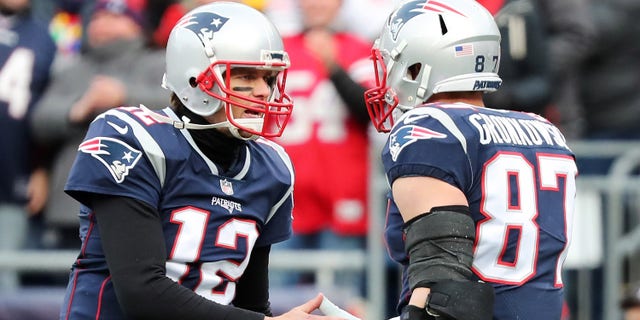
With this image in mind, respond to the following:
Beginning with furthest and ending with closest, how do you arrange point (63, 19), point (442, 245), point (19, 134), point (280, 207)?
1. point (63, 19)
2. point (19, 134)
3. point (280, 207)
4. point (442, 245)

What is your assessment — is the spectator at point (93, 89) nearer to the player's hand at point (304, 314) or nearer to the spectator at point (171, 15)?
the spectator at point (171, 15)

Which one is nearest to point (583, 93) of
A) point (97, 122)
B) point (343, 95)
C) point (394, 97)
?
point (343, 95)

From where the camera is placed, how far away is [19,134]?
25.3 feet

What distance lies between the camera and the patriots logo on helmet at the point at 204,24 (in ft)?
14.5

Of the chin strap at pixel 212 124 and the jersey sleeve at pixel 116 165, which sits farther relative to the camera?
the chin strap at pixel 212 124

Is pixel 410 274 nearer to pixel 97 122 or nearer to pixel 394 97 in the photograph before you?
pixel 394 97

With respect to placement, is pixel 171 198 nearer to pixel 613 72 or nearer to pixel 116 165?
pixel 116 165

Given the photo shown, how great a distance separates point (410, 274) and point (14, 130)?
431 cm

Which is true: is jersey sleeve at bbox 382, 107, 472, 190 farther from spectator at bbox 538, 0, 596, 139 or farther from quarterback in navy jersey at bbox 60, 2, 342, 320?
spectator at bbox 538, 0, 596, 139

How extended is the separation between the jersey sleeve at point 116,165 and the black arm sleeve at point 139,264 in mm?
50

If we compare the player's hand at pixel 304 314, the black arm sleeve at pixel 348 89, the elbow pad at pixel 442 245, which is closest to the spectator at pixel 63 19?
the black arm sleeve at pixel 348 89

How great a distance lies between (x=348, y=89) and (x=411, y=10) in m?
2.74

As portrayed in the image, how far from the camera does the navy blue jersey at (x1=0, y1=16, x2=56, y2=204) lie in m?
7.69

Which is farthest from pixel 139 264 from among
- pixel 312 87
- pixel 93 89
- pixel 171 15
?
pixel 171 15
